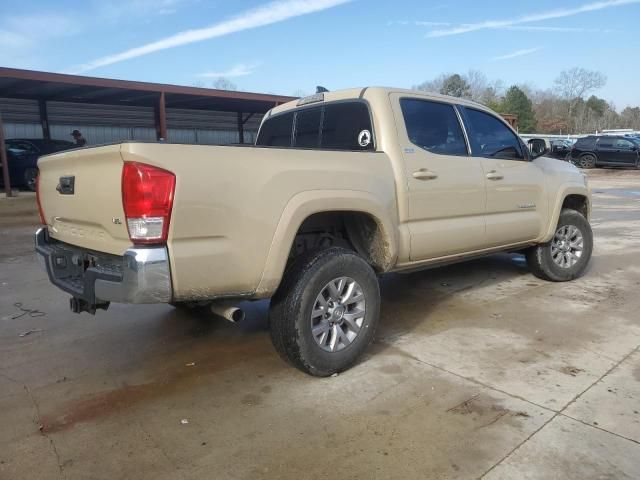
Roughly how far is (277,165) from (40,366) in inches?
90.3

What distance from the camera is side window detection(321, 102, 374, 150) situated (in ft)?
12.9

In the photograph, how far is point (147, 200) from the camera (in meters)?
2.59

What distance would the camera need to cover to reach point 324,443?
2664 mm

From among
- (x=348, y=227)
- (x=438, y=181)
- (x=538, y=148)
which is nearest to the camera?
(x=348, y=227)

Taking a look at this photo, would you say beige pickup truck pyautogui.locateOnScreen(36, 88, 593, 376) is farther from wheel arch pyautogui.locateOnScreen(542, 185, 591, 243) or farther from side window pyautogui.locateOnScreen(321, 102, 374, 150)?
wheel arch pyautogui.locateOnScreen(542, 185, 591, 243)

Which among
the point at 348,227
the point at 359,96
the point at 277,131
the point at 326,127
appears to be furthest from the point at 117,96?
the point at 348,227

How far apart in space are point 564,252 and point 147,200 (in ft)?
16.2

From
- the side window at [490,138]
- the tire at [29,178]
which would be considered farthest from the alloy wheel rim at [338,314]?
the tire at [29,178]

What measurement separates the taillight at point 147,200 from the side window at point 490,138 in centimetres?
298

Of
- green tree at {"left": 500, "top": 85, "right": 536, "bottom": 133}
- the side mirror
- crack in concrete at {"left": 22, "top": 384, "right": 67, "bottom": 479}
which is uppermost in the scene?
green tree at {"left": 500, "top": 85, "right": 536, "bottom": 133}

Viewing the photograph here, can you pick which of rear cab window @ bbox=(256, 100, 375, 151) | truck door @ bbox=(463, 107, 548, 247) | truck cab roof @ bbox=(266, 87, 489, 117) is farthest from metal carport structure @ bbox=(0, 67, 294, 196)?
truck door @ bbox=(463, 107, 548, 247)

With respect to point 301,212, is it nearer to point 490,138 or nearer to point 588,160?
point 490,138

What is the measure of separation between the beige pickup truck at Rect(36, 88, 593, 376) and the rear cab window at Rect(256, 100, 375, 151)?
1cm

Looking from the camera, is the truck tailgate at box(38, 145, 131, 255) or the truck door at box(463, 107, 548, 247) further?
the truck door at box(463, 107, 548, 247)
